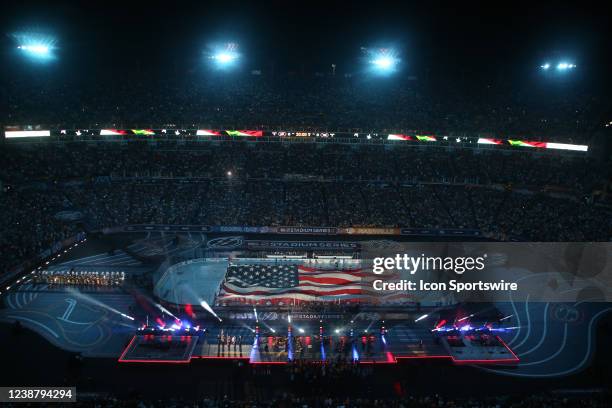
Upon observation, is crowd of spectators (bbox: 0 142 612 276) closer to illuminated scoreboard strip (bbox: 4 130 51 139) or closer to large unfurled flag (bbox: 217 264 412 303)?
illuminated scoreboard strip (bbox: 4 130 51 139)

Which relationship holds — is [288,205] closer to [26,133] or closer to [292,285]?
[292,285]

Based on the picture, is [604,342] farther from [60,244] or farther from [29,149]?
[29,149]

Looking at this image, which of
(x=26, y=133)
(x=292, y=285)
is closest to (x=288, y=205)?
(x=292, y=285)

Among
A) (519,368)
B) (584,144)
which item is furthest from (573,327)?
(584,144)

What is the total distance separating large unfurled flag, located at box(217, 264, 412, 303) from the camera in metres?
30.1

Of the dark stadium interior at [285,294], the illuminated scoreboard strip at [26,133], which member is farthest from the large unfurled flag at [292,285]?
the illuminated scoreboard strip at [26,133]

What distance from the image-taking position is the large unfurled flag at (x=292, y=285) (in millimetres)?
30078

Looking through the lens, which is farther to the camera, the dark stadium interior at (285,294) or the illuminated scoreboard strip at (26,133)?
the illuminated scoreboard strip at (26,133)

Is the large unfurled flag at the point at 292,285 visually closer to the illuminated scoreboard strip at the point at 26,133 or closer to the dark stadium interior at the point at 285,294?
the dark stadium interior at the point at 285,294

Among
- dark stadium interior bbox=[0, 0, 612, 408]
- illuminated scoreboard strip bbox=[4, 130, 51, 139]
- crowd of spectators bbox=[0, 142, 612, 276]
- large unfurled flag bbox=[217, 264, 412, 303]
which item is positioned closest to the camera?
dark stadium interior bbox=[0, 0, 612, 408]

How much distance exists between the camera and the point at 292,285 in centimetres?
3156

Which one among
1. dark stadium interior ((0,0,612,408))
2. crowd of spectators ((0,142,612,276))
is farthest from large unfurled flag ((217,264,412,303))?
crowd of spectators ((0,142,612,276))

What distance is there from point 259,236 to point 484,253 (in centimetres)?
2064

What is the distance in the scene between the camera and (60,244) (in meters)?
38.6
